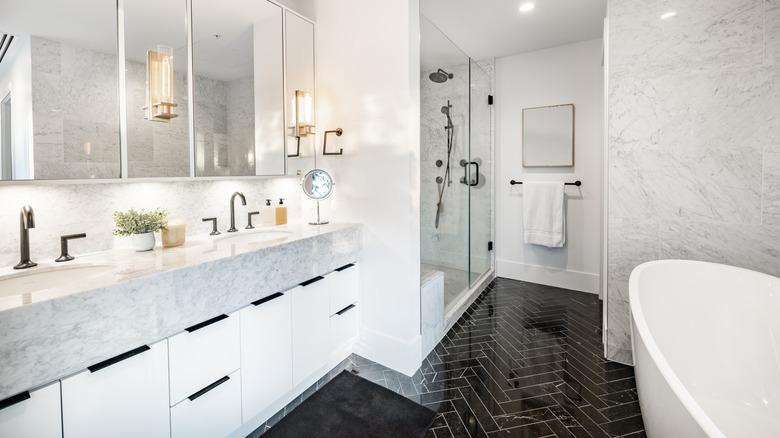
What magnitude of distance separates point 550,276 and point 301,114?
320 centimetres

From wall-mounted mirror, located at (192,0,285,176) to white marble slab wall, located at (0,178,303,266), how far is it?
0.20 metres

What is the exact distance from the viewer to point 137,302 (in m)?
1.25

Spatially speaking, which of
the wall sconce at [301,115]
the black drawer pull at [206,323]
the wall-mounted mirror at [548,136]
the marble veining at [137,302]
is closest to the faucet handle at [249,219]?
the marble veining at [137,302]

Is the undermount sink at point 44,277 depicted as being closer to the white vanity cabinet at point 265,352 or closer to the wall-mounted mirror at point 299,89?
the white vanity cabinet at point 265,352

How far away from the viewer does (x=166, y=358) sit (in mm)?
1348

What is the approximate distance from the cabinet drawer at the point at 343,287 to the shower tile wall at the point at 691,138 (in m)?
1.77

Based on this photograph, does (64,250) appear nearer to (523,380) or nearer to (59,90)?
(59,90)

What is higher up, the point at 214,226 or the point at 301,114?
the point at 301,114

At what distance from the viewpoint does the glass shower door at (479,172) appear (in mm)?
3467

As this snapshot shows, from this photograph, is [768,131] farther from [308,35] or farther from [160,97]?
[160,97]

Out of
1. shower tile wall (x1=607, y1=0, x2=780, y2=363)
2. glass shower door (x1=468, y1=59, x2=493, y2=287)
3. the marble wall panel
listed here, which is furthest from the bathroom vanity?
the marble wall panel

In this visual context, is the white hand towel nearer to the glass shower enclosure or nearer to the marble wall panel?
the glass shower enclosure

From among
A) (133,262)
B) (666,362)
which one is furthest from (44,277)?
(666,362)

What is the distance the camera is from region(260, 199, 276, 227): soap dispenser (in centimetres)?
238
